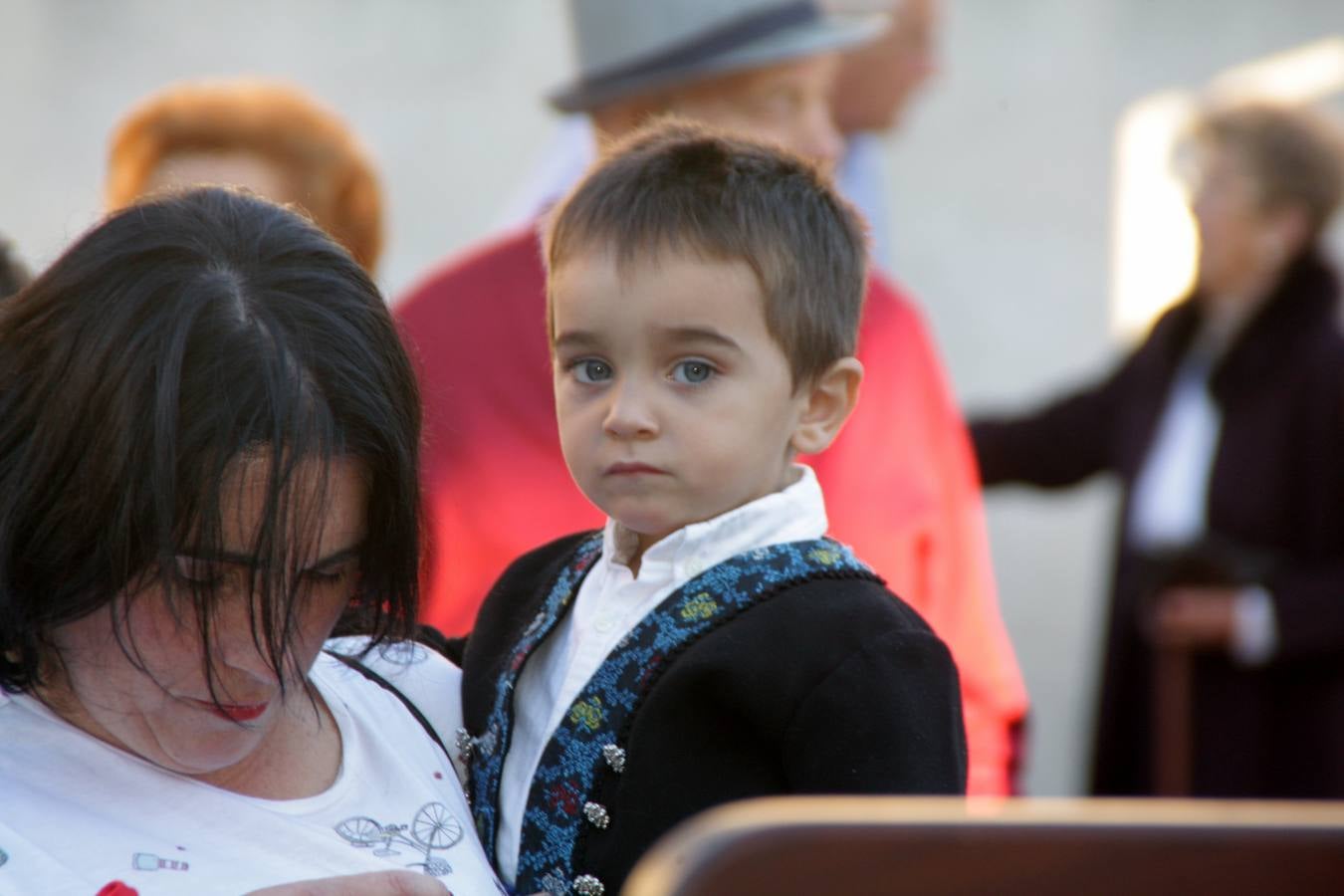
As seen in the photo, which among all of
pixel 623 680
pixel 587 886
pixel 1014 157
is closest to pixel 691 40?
pixel 623 680

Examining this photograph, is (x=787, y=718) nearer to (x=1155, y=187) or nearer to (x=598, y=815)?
(x=598, y=815)

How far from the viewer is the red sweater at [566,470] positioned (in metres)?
2.29

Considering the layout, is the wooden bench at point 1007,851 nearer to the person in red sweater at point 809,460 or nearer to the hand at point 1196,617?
the person in red sweater at point 809,460

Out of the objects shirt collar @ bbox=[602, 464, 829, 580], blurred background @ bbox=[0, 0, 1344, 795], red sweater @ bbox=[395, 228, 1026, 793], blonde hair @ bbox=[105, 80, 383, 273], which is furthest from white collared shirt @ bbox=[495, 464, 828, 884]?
blurred background @ bbox=[0, 0, 1344, 795]

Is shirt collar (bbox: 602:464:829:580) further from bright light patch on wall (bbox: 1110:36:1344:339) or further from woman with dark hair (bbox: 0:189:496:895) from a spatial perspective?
bright light patch on wall (bbox: 1110:36:1344:339)

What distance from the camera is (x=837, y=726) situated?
4.36 ft

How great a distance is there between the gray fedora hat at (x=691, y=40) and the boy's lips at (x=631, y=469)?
1.09 metres

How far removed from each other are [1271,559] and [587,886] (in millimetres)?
2514

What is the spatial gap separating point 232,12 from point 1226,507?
9.62 ft

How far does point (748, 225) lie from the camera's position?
1.51m

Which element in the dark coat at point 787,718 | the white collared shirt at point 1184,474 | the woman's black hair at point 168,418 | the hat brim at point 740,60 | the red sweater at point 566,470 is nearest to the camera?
the woman's black hair at point 168,418

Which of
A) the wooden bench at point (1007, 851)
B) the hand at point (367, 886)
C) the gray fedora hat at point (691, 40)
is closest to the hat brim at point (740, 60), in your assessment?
the gray fedora hat at point (691, 40)

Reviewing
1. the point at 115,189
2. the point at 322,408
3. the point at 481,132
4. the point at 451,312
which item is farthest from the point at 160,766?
the point at 481,132

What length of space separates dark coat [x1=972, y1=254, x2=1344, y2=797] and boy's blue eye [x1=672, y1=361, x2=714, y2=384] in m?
2.32
